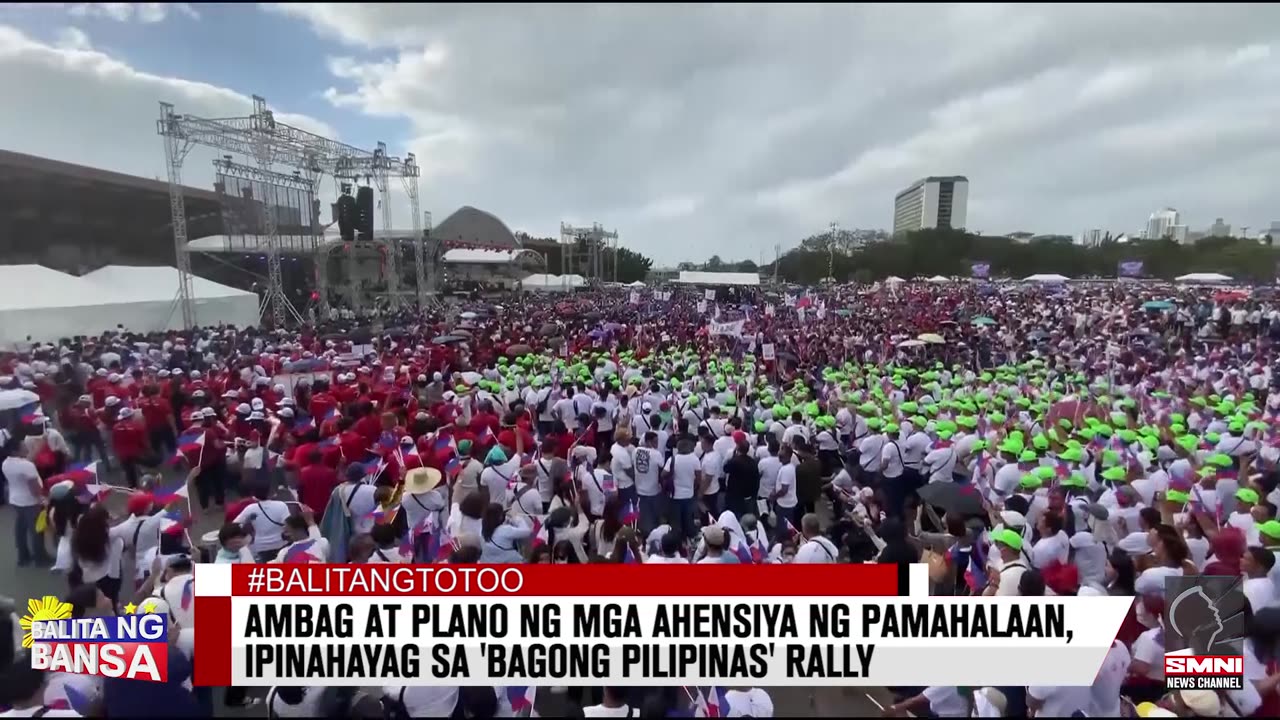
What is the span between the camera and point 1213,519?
15.0 feet

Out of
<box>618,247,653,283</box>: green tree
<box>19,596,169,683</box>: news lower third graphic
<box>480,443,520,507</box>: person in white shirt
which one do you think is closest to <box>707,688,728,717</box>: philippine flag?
<box>480,443,520,507</box>: person in white shirt

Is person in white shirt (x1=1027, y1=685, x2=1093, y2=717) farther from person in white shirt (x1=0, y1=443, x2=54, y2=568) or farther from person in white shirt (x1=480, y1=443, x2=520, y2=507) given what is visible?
person in white shirt (x1=0, y1=443, x2=54, y2=568)

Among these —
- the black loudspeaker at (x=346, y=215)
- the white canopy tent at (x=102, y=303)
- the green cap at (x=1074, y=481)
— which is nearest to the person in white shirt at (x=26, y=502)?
the green cap at (x=1074, y=481)

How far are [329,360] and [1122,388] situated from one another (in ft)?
42.9

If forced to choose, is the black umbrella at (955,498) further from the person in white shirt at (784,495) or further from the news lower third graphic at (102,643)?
the news lower third graphic at (102,643)

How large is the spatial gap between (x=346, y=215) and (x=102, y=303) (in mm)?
6445

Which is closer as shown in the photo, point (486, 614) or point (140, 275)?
point (486, 614)

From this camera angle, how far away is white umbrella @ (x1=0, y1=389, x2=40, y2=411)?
6.86 m

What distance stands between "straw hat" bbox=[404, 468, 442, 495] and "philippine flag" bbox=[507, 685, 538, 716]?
2.03m

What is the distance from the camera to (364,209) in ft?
60.7

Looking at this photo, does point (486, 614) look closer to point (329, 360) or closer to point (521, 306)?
point (329, 360)

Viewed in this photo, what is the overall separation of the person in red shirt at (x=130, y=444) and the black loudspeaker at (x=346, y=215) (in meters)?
12.2

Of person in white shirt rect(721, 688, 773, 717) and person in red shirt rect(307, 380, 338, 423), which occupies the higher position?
person in red shirt rect(307, 380, 338, 423)

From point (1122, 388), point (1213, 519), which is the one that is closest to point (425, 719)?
point (1213, 519)
